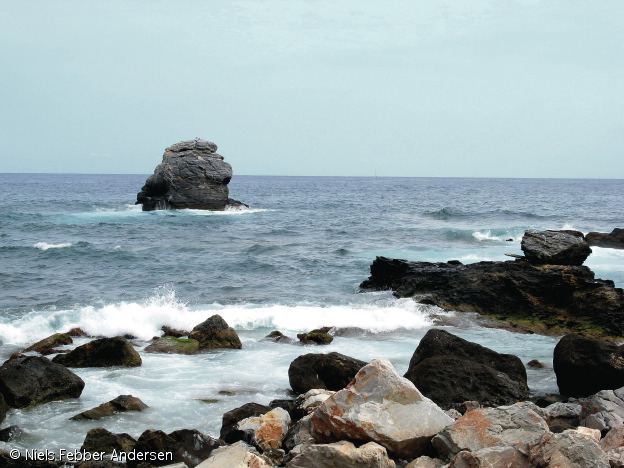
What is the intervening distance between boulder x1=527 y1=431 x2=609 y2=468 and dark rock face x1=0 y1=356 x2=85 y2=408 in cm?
841

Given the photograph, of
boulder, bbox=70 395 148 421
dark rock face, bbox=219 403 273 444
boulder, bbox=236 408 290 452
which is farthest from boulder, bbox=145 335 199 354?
boulder, bbox=236 408 290 452

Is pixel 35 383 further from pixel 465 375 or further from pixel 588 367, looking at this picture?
pixel 588 367

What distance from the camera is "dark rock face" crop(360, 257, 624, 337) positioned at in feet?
55.3

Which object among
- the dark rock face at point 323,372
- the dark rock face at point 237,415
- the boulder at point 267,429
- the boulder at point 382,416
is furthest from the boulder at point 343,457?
the dark rock face at point 323,372

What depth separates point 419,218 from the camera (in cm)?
5447

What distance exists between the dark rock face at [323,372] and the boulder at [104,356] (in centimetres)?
410

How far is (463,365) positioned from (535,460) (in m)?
4.67

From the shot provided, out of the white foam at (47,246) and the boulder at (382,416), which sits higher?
the boulder at (382,416)

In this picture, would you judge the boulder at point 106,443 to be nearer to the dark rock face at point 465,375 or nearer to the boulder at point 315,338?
the dark rock face at point 465,375

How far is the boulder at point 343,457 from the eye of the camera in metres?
6.12

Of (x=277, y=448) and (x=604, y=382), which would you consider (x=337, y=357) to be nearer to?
(x=277, y=448)

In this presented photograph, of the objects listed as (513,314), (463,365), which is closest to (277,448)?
(463,365)

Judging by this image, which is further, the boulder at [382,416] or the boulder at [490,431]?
the boulder at [382,416]

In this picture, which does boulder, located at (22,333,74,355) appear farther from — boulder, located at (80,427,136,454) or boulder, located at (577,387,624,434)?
boulder, located at (577,387,624,434)
